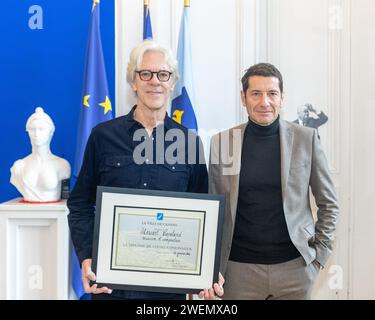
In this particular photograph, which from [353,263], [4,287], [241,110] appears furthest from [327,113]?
[4,287]

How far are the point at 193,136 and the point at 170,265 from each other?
1.70ft

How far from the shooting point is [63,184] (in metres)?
2.54

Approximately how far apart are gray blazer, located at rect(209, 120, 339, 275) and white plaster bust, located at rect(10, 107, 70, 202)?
1.08 meters

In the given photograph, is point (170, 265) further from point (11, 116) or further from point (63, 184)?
point (11, 116)

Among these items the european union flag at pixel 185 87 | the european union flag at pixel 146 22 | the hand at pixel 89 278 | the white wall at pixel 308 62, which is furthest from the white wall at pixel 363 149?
the hand at pixel 89 278

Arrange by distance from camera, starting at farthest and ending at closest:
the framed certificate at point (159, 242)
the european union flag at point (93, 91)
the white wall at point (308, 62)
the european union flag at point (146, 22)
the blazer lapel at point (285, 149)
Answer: the white wall at point (308, 62), the european union flag at point (146, 22), the european union flag at point (93, 91), the blazer lapel at point (285, 149), the framed certificate at point (159, 242)

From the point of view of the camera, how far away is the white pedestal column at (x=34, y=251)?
2416 mm

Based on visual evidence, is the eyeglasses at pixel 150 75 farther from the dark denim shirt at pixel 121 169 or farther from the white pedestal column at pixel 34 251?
the white pedestal column at pixel 34 251

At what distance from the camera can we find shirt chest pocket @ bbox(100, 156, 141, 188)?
1.60 meters

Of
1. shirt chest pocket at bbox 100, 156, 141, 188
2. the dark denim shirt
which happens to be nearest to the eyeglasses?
the dark denim shirt

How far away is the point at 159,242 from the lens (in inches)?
63.2

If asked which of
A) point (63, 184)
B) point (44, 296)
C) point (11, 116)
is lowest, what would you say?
point (44, 296)

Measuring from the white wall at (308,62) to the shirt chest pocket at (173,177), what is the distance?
135cm

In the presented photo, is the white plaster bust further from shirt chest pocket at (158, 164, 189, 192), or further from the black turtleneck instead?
the black turtleneck
